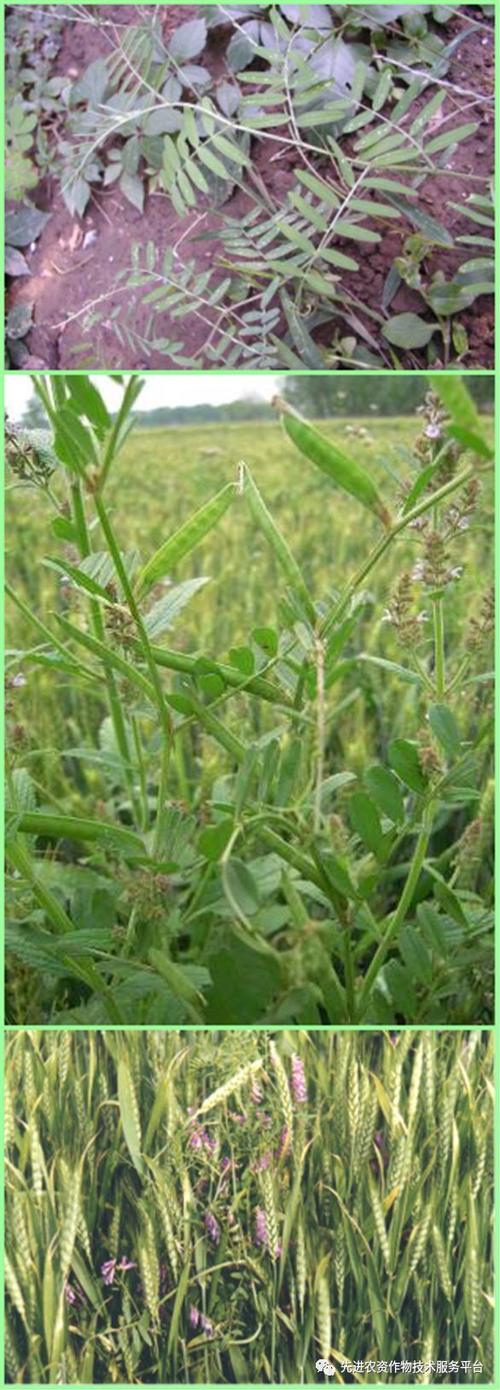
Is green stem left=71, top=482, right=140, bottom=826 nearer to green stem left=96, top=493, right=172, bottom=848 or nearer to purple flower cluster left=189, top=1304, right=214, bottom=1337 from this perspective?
green stem left=96, top=493, right=172, bottom=848

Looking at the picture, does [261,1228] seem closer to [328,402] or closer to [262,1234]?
[262,1234]

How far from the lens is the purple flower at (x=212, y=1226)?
804mm

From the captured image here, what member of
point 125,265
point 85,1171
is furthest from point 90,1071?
point 125,265

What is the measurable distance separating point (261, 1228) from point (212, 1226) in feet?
0.10

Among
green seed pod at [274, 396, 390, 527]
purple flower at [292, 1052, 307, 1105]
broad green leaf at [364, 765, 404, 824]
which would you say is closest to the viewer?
green seed pod at [274, 396, 390, 527]

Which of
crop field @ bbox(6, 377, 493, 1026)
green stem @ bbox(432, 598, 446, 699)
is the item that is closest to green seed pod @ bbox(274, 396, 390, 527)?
crop field @ bbox(6, 377, 493, 1026)

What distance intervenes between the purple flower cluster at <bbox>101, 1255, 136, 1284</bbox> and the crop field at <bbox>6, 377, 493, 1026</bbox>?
0.15 metres

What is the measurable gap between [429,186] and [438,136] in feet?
0.16

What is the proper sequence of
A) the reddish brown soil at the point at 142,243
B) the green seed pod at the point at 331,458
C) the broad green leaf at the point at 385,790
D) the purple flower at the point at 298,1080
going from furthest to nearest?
1. the reddish brown soil at the point at 142,243
2. the purple flower at the point at 298,1080
3. the broad green leaf at the point at 385,790
4. the green seed pod at the point at 331,458

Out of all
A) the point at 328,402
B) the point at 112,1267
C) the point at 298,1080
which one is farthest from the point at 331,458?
the point at 328,402

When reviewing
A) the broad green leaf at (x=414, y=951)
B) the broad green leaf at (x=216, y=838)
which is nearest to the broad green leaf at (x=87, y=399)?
the broad green leaf at (x=216, y=838)

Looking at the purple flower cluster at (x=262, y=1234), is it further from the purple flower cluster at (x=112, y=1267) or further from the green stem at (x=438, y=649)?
the green stem at (x=438, y=649)

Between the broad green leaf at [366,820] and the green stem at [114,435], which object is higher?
the green stem at [114,435]

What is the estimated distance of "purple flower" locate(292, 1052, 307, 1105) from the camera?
79 cm
